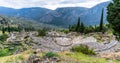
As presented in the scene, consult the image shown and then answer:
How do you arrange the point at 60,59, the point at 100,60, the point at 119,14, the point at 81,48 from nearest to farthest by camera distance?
the point at 60,59, the point at 100,60, the point at 81,48, the point at 119,14

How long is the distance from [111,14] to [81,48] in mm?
10860

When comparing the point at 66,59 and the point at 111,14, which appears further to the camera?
the point at 111,14

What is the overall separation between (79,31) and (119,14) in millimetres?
Answer: 94829

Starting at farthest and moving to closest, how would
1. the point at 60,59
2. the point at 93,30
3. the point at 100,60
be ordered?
the point at 93,30 < the point at 100,60 < the point at 60,59

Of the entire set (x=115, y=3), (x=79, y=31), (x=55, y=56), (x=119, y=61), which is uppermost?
(x=115, y=3)

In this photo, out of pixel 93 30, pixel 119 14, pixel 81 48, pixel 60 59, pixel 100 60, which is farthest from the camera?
pixel 93 30

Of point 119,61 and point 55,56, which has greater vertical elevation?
point 55,56

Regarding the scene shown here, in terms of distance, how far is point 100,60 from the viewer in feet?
68.9

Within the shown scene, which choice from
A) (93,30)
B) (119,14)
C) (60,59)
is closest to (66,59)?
(60,59)

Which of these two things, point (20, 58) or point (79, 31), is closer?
point (20, 58)

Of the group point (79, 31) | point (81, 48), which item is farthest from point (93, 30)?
→ point (81, 48)

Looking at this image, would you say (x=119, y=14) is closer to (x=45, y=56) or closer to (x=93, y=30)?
(x=45, y=56)

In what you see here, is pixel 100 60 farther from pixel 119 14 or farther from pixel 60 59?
pixel 119 14

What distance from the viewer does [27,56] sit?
19.7 metres
